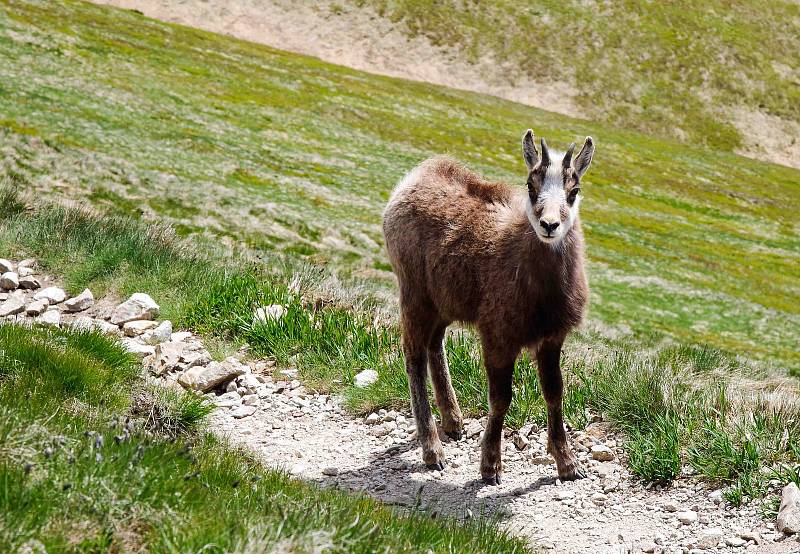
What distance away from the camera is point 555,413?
8.23 meters

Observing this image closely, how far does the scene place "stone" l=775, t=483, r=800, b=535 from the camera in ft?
21.1

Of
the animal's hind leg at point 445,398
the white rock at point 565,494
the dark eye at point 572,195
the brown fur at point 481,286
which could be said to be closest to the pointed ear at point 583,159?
the dark eye at point 572,195

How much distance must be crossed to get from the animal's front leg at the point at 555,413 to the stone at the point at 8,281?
7903 millimetres

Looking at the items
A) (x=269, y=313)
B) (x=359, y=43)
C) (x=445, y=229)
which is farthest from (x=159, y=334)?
(x=359, y=43)

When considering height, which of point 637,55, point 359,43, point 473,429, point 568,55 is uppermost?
point 637,55

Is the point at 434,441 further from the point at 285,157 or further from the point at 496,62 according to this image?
the point at 496,62

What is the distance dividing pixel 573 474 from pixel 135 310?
6530mm

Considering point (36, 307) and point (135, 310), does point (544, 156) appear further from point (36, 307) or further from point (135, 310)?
point (36, 307)

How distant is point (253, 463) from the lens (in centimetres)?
674

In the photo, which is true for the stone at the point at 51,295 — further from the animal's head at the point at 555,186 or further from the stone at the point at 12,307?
the animal's head at the point at 555,186

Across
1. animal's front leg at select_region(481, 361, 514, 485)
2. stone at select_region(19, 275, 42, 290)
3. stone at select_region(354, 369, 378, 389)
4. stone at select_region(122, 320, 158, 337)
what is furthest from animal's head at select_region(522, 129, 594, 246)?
stone at select_region(19, 275, 42, 290)

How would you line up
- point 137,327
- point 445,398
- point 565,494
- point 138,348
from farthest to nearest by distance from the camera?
1. point 137,327
2. point 138,348
3. point 445,398
4. point 565,494

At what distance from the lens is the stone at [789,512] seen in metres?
6.44

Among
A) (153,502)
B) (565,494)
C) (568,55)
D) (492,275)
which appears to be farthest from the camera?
(568,55)
